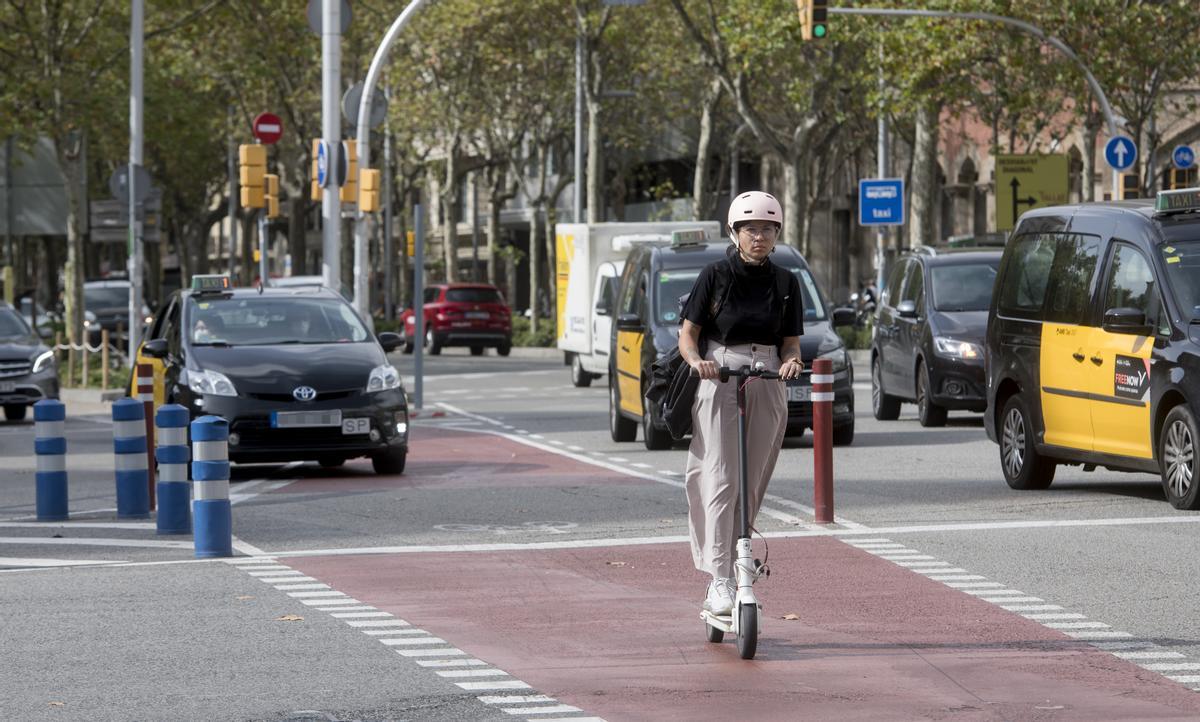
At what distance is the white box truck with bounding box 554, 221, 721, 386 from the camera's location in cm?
3553

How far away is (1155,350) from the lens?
1477cm

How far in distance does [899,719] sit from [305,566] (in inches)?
206

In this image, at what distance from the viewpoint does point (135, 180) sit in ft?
119

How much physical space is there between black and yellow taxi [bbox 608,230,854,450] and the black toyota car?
8.87ft

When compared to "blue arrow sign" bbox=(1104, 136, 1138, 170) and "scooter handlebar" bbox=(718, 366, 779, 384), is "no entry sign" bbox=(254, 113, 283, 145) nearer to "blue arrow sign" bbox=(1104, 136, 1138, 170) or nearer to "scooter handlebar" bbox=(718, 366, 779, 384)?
"blue arrow sign" bbox=(1104, 136, 1138, 170)

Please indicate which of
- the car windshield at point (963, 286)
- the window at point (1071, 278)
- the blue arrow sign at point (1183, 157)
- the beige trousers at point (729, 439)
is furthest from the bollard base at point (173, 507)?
the blue arrow sign at point (1183, 157)

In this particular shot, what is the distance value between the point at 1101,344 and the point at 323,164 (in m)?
16.0

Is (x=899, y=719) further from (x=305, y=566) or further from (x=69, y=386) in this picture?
(x=69, y=386)

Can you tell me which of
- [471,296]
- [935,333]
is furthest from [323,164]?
[471,296]

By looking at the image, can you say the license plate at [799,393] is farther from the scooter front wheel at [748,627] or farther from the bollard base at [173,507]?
the scooter front wheel at [748,627]

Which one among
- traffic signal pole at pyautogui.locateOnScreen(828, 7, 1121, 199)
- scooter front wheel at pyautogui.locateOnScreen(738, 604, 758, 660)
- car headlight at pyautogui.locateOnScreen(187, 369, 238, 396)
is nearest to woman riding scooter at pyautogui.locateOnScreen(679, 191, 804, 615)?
scooter front wheel at pyautogui.locateOnScreen(738, 604, 758, 660)

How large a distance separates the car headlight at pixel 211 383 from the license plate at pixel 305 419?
413mm

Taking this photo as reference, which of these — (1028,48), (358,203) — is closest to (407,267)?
(1028,48)

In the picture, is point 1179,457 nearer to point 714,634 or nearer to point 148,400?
point 714,634
